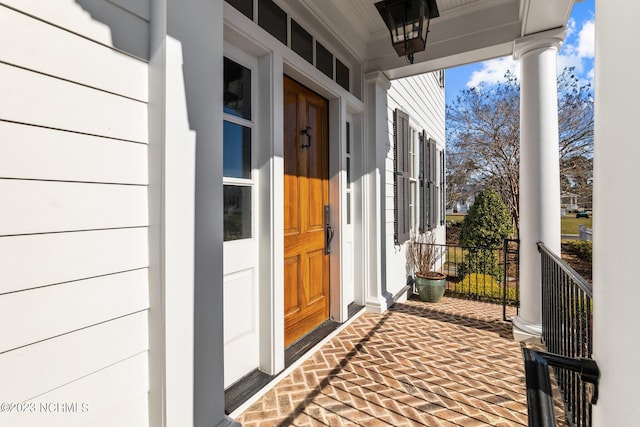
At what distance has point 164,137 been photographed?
1330 mm

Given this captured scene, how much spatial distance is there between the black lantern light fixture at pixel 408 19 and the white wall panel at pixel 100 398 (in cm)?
253

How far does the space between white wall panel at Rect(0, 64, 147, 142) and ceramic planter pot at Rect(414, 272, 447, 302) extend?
3.96m

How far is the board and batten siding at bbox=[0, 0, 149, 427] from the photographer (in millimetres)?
1009

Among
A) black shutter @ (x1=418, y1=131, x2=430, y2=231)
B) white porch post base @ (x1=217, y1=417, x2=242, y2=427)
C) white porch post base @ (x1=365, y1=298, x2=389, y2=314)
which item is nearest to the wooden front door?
white porch post base @ (x1=365, y1=298, x2=389, y2=314)

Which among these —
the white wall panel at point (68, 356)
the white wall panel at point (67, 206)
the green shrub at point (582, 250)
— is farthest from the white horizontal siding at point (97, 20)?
the green shrub at point (582, 250)

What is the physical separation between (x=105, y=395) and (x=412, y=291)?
4268 millimetres

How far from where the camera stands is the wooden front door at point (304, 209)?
8.73 ft

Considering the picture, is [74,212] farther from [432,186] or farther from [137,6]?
[432,186]

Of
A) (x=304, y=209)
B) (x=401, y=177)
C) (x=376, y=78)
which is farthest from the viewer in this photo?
(x=401, y=177)

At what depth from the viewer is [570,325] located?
1.83m

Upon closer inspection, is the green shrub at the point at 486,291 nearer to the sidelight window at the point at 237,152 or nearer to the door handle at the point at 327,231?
the door handle at the point at 327,231

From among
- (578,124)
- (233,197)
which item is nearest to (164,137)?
(233,197)

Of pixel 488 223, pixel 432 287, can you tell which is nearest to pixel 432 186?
pixel 488 223

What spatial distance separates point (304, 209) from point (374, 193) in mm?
1205
